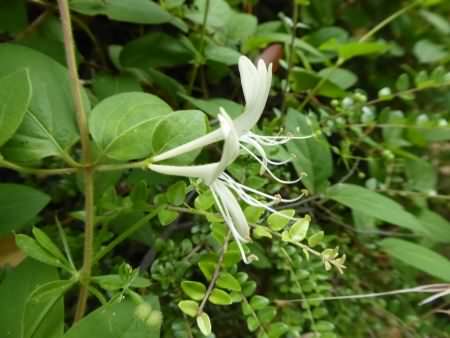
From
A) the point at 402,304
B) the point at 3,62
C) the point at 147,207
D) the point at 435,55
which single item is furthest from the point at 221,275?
the point at 435,55

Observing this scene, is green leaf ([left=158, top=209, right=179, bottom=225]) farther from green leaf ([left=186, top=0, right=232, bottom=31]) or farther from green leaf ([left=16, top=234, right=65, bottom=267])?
green leaf ([left=186, top=0, right=232, bottom=31])

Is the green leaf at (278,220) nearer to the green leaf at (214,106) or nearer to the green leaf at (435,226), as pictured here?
the green leaf at (214,106)

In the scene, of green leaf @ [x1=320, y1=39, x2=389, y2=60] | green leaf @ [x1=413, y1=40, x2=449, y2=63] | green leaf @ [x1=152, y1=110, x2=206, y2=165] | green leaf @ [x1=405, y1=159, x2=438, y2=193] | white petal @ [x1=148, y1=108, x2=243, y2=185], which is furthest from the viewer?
green leaf @ [x1=413, y1=40, x2=449, y2=63]

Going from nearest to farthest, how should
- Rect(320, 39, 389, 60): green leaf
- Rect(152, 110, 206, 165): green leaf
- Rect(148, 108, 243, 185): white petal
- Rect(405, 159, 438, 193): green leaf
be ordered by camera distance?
Rect(148, 108, 243, 185): white petal → Rect(152, 110, 206, 165): green leaf → Rect(320, 39, 389, 60): green leaf → Rect(405, 159, 438, 193): green leaf

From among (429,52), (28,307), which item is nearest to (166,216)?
(28,307)

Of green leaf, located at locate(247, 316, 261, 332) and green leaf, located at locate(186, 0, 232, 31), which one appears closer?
green leaf, located at locate(247, 316, 261, 332)

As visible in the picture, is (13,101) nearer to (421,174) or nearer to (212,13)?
(212,13)

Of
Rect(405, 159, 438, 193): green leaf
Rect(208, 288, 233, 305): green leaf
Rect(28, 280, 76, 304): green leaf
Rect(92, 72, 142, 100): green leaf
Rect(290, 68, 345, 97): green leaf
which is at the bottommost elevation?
Rect(405, 159, 438, 193): green leaf

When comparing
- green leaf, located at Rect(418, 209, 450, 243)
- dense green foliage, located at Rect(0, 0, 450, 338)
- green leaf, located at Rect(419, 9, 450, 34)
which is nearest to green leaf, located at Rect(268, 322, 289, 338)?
dense green foliage, located at Rect(0, 0, 450, 338)
